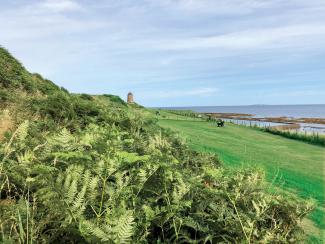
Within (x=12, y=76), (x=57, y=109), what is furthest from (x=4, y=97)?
(x=12, y=76)

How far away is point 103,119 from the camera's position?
834cm

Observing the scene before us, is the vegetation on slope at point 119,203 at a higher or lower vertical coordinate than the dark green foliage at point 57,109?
lower

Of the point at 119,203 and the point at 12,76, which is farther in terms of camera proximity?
the point at 12,76

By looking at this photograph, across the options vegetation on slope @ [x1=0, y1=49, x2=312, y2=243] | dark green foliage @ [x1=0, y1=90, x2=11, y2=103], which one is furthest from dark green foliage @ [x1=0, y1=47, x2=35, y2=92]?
vegetation on slope @ [x1=0, y1=49, x2=312, y2=243]

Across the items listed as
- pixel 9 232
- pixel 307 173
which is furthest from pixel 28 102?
pixel 307 173

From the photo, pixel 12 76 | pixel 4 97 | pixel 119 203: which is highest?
pixel 12 76

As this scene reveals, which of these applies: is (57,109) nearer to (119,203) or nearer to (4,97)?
(4,97)

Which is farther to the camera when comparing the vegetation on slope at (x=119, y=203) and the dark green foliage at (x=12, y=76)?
the dark green foliage at (x=12, y=76)

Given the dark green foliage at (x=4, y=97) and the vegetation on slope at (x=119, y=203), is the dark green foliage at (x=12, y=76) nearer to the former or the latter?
the dark green foliage at (x=4, y=97)

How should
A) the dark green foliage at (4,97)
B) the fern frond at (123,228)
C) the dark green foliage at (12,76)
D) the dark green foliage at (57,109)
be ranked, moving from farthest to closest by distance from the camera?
the dark green foliage at (12,76), the dark green foliage at (4,97), the dark green foliage at (57,109), the fern frond at (123,228)

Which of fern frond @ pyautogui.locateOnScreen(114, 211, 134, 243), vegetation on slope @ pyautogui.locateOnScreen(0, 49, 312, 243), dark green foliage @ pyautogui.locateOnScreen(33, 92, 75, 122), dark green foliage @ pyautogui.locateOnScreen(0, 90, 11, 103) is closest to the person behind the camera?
fern frond @ pyautogui.locateOnScreen(114, 211, 134, 243)

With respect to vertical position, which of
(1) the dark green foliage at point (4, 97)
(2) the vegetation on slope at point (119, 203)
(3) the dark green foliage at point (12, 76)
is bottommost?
(2) the vegetation on slope at point (119, 203)

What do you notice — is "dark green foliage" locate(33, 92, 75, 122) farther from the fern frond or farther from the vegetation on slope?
the fern frond

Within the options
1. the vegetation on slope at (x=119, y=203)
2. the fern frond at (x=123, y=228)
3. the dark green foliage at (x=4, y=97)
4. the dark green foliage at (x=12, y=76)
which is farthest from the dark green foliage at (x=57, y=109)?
the fern frond at (x=123, y=228)
